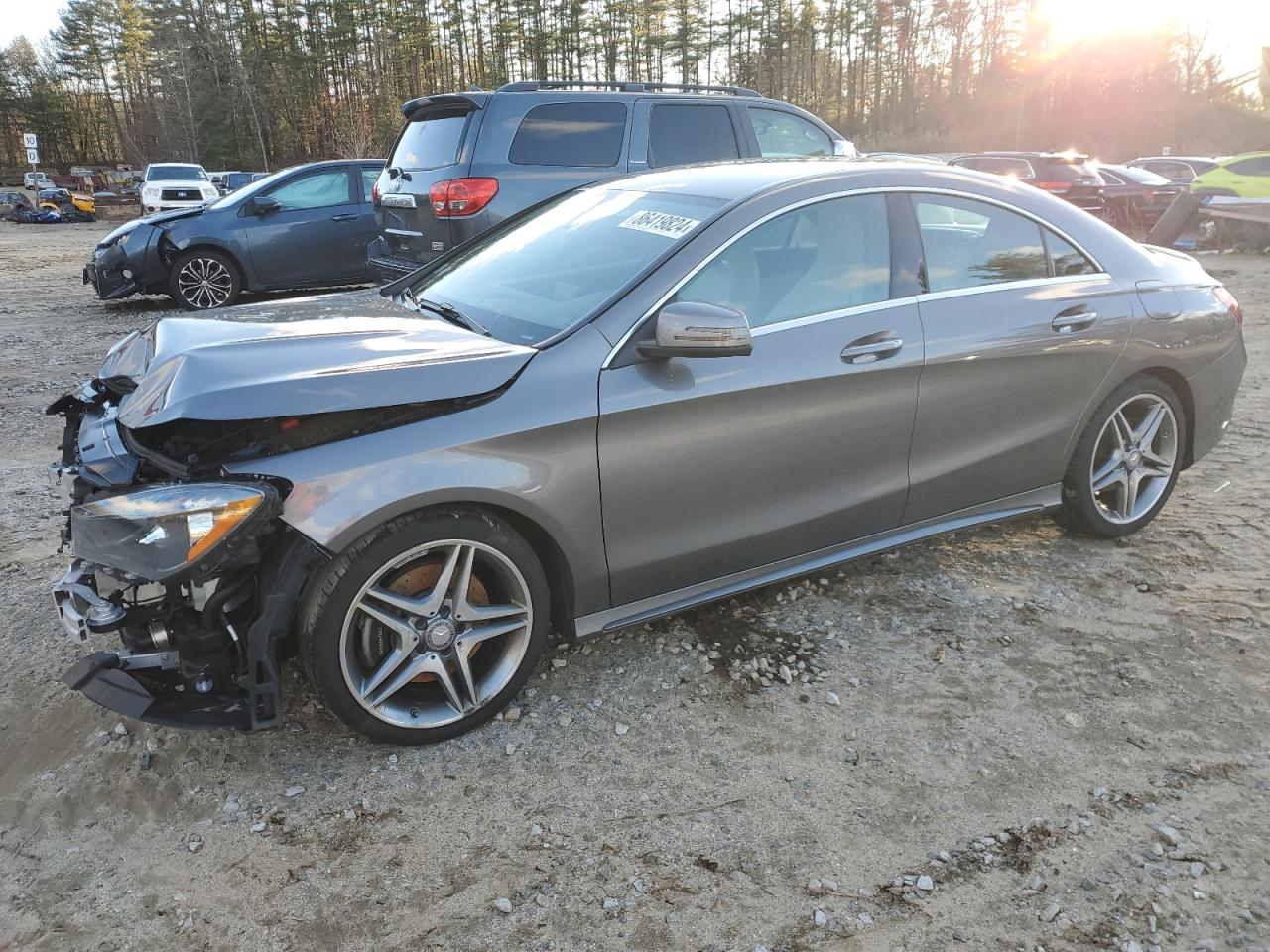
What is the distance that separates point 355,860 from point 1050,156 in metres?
16.9

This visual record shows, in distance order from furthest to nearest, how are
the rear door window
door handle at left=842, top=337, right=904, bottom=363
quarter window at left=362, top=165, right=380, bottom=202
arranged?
quarter window at left=362, top=165, right=380, bottom=202 → the rear door window → door handle at left=842, top=337, right=904, bottom=363

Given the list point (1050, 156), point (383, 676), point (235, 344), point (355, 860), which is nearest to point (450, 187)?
point (235, 344)

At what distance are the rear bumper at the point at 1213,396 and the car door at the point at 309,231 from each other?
874cm

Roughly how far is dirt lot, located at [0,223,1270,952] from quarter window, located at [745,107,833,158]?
5.55 metres

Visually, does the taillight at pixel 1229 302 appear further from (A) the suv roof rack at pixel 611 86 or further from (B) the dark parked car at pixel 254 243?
(B) the dark parked car at pixel 254 243

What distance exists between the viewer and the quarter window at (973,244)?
3.55m

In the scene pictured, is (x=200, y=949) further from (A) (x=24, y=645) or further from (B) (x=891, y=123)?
(B) (x=891, y=123)

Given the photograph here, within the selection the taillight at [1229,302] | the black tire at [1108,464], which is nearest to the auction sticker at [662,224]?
the black tire at [1108,464]

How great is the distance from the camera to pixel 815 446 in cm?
327

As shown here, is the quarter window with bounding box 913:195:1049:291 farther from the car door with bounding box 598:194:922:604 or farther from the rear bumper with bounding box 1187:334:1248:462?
the rear bumper with bounding box 1187:334:1248:462

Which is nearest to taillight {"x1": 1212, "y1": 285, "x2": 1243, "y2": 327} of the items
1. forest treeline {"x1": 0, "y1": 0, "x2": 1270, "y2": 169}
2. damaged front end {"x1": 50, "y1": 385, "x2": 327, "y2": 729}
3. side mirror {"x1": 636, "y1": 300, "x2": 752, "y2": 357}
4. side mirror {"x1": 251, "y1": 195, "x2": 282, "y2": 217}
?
side mirror {"x1": 636, "y1": 300, "x2": 752, "y2": 357}

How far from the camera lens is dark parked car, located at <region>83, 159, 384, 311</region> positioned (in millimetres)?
10266

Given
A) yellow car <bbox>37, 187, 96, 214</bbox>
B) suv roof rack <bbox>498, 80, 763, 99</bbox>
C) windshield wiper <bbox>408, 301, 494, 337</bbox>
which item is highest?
suv roof rack <bbox>498, 80, 763, 99</bbox>

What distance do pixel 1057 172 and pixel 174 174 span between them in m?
23.9
